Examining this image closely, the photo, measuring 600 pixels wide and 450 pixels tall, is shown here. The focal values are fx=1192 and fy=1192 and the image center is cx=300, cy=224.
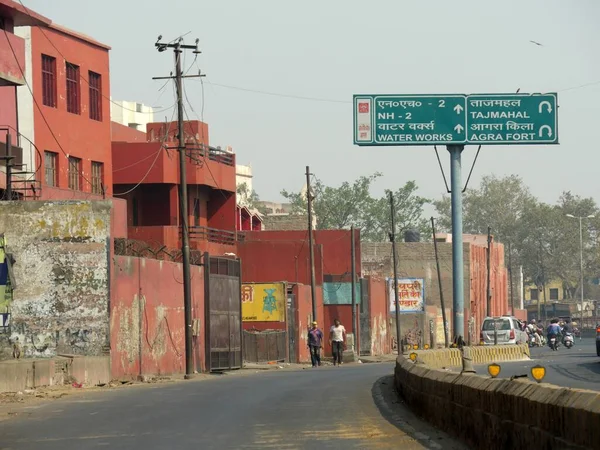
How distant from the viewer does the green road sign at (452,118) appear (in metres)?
34.9

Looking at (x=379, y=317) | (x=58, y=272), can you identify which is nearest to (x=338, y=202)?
(x=379, y=317)

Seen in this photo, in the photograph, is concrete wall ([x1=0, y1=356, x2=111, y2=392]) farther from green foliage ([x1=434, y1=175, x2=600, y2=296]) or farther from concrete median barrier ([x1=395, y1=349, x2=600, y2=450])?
green foliage ([x1=434, y1=175, x2=600, y2=296])

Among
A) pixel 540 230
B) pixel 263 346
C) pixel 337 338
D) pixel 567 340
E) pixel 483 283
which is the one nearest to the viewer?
pixel 337 338

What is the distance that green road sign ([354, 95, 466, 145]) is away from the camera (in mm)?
34844

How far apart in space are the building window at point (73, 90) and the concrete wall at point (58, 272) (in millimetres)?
16347

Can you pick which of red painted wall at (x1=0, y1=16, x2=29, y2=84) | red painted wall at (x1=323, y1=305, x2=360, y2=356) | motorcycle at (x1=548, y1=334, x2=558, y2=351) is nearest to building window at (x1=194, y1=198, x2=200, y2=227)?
red painted wall at (x1=323, y1=305, x2=360, y2=356)

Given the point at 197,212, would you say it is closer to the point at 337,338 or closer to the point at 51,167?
the point at 51,167

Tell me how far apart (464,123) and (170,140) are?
78.8 feet

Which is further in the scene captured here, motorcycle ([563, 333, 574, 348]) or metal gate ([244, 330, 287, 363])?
motorcycle ([563, 333, 574, 348])

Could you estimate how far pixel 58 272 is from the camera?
101ft

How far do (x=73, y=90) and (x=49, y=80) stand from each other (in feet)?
6.62

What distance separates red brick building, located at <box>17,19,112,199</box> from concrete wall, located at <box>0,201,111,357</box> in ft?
31.1

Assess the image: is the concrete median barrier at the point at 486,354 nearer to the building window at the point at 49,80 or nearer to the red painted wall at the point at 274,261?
the building window at the point at 49,80

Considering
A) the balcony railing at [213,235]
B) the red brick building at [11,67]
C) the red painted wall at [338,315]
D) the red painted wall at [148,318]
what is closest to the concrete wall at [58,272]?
the red painted wall at [148,318]
